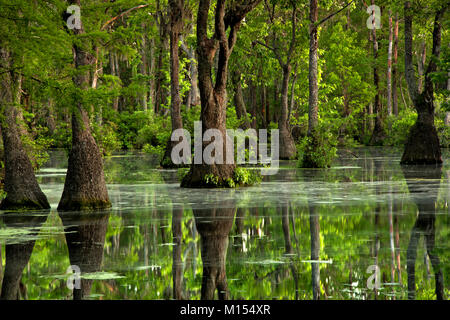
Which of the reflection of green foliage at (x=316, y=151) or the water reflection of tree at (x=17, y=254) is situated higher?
the reflection of green foliage at (x=316, y=151)

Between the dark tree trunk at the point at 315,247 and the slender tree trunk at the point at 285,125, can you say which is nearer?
the dark tree trunk at the point at 315,247

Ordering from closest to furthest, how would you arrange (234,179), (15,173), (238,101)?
1. (15,173)
2. (234,179)
3. (238,101)

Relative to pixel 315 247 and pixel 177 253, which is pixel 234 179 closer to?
pixel 315 247

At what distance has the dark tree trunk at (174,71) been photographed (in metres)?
38.5

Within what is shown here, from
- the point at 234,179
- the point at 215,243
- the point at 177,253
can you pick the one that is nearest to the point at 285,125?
the point at 234,179

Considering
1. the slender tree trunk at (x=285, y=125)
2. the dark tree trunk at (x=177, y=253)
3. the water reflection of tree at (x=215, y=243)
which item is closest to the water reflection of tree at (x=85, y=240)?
the dark tree trunk at (x=177, y=253)

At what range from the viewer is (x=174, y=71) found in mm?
39875

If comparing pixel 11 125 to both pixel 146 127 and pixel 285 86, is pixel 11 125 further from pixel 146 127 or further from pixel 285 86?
pixel 146 127

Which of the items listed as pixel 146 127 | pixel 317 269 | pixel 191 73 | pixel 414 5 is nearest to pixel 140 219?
pixel 317 269

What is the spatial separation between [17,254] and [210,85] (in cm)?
1484

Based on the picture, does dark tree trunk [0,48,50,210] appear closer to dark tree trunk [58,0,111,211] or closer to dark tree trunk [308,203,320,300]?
dark tree trunk [58,0,111,211]

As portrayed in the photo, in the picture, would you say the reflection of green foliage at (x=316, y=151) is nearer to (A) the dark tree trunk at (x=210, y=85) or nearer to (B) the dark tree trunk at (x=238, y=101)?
(A) the dark tree trunk at (x=210, y=85)

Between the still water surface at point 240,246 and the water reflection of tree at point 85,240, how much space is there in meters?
0.02

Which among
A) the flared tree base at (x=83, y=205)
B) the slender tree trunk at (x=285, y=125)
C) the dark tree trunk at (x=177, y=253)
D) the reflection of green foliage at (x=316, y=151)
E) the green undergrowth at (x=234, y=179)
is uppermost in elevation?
the slender tree trunk at (x=285, y=125)
